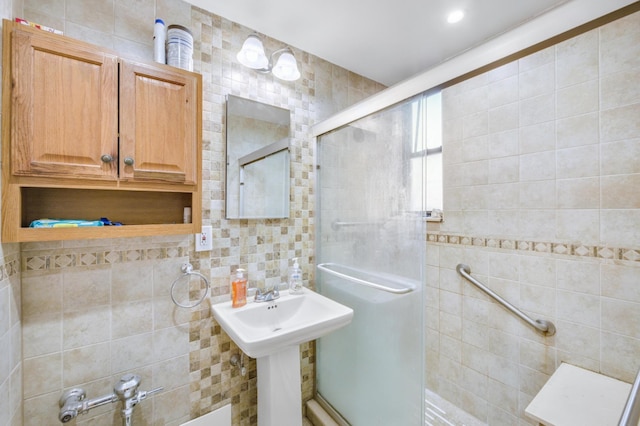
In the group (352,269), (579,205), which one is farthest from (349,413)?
(579,205)

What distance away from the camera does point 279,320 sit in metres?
1.52

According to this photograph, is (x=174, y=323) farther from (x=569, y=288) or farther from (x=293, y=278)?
(x=569, y=288)

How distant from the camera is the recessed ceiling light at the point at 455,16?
A: 1423 millimetres

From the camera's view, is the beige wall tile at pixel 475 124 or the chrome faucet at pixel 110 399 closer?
the chrome faucet at pixel 110 399

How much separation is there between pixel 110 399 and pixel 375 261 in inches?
53.1

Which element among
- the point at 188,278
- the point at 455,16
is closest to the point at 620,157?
the point at 455,16

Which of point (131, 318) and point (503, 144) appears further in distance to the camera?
point (503, 144)

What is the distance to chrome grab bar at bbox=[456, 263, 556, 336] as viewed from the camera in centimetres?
143

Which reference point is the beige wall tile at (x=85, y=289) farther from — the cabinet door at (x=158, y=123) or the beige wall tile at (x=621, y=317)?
the beige wall tile at (x=621, y=317)

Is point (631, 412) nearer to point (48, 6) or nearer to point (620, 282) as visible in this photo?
point (620, 282)

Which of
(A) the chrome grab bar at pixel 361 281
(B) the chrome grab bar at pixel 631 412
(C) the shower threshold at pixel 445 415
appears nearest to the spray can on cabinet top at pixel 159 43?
(A) the chrome grab bar at pixel 361 281

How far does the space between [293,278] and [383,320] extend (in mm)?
592

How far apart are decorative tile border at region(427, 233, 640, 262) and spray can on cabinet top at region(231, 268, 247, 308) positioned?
1.42m

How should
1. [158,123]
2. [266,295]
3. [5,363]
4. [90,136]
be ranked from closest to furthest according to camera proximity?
[5,363]
[90,136]
[158,123]
[266,295]
